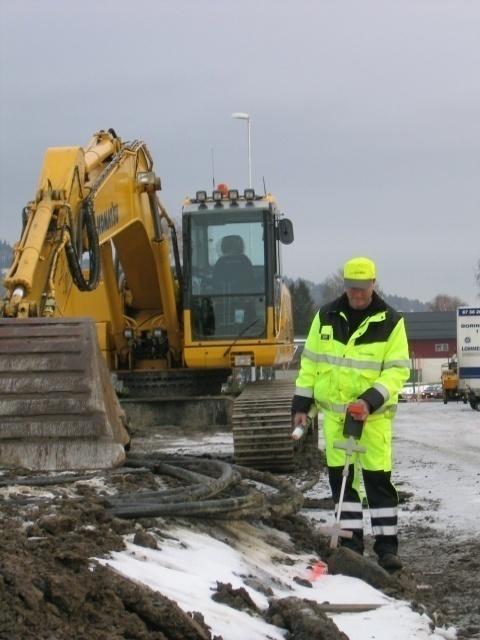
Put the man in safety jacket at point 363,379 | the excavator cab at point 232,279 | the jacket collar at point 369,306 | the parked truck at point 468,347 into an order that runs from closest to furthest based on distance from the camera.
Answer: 1. the man in safety jacket at point 363,379
2. the jacket collar at point 369,306
3. the excavator cab at point 232,279
4. the parked truck at point 468,347

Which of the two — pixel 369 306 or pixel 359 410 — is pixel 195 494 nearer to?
pixel 359 410

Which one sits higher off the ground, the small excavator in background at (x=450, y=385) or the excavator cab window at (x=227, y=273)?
the excavator cab window at (x=227, y=273)

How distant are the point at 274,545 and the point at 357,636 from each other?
2.07m

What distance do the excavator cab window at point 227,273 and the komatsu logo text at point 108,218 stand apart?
72.8 inches

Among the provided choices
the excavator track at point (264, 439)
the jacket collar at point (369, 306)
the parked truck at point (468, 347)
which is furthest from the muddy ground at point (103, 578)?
the parked truck at point (468, 347)

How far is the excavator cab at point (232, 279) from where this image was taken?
590 inches

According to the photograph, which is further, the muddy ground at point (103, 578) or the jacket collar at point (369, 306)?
the jacket collar at point (369, 306)

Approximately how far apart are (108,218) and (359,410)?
Result: 262 inches

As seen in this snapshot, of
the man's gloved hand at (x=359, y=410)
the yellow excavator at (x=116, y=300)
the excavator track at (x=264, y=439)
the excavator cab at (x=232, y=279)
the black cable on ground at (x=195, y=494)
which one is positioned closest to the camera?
the black cable on ground at (x=195, y=494)

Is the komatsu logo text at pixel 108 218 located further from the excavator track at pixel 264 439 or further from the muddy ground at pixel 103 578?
the muddy ground at pixel 103 578

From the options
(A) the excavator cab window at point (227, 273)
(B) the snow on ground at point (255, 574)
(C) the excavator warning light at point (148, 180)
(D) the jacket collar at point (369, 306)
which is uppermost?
(C) the excavator warning light at point (148, 180)

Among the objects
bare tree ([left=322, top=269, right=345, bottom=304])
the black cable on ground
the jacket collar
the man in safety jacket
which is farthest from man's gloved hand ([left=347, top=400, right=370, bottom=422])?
bare tree ([left=322, top=269, right=345, bottom=304])

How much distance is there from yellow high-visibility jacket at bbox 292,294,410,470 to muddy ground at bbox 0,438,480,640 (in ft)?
2.54

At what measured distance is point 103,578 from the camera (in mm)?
4703
